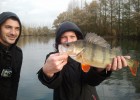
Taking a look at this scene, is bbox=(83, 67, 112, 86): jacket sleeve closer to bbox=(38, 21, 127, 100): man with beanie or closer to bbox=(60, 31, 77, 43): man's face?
bbox=(38, 21, 127, 100): man with beanie

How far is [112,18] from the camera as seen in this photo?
63.8m

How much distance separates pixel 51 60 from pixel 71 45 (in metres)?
0.32

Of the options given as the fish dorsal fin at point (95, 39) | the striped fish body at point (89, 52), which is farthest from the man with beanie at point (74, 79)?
the fish dorsal fin at point (95, 39)

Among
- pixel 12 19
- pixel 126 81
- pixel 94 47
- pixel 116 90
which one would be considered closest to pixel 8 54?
pixel 12 19

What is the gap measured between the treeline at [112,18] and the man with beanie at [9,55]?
4896 centimetres

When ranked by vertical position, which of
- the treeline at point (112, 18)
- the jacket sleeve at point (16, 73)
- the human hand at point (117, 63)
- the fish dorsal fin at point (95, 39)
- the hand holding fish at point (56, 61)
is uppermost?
the treeline at point (112, 18)

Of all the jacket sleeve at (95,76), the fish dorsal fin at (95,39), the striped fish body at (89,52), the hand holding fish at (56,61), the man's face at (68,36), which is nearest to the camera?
the hand holding fish at (56,61)

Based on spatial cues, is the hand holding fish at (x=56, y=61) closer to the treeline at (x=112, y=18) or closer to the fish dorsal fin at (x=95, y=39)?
the fish dorsal fin at (x=95, y=39)

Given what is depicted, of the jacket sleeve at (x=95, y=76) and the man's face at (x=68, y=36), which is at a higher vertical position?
the man's face at (x=68, y=36)

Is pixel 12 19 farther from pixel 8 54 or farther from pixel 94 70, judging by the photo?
pixel 94 70

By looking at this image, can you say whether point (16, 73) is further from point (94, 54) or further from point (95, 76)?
point (94, 54)

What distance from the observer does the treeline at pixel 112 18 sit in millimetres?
56906

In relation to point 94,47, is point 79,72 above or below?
below

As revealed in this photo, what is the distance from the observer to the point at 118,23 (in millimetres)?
61875
